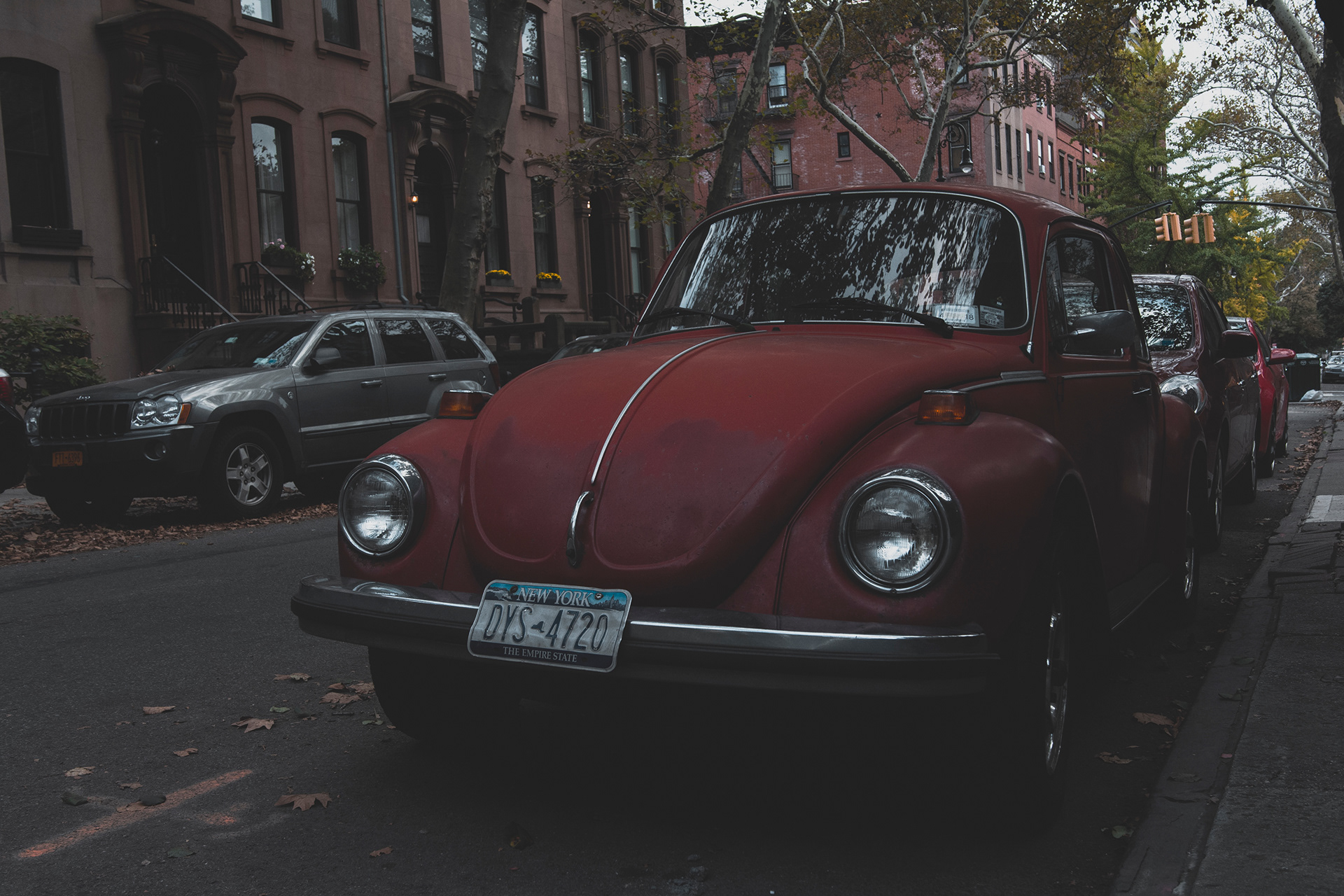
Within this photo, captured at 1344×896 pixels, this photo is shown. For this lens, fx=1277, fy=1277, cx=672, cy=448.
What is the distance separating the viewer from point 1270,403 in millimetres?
12438

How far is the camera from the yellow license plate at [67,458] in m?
10.1

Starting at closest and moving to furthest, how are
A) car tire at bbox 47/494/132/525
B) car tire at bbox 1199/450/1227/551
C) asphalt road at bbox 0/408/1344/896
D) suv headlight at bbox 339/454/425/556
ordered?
asphalt road at bbox 0/408/1344/896 < suv headlight at bbox 339/454/425/556 < car tire at bbox 1199/450/1227/551 < car tire at bbox 47/494/132/525

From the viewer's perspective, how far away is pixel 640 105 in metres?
32.1

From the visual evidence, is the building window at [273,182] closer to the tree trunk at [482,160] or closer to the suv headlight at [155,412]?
the tree trunk at [482,160]

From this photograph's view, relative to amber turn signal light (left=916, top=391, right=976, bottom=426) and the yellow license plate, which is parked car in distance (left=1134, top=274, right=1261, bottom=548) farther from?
the yellow license plate

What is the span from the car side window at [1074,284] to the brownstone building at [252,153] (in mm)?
15859

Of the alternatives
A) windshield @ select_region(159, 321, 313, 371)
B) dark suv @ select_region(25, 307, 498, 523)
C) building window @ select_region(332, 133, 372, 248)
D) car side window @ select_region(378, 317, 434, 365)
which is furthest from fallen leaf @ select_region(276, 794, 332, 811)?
building window @ select_region(332, 133, 372, 248)

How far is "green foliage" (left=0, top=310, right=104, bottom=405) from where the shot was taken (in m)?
15.5

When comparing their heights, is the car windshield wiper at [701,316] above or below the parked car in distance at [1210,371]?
above

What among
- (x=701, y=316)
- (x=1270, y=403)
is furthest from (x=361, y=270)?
(x=701, y=316)

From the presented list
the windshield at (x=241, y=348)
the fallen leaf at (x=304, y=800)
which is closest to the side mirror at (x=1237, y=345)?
the fallen leaf at (x=304, y=800)

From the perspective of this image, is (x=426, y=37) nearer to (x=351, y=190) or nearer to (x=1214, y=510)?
(x=351, y=190)

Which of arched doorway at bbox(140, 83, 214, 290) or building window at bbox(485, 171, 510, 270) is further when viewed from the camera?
building window at bbox(485, 171, 510, 270)

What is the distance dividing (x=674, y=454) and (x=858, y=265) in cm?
137
